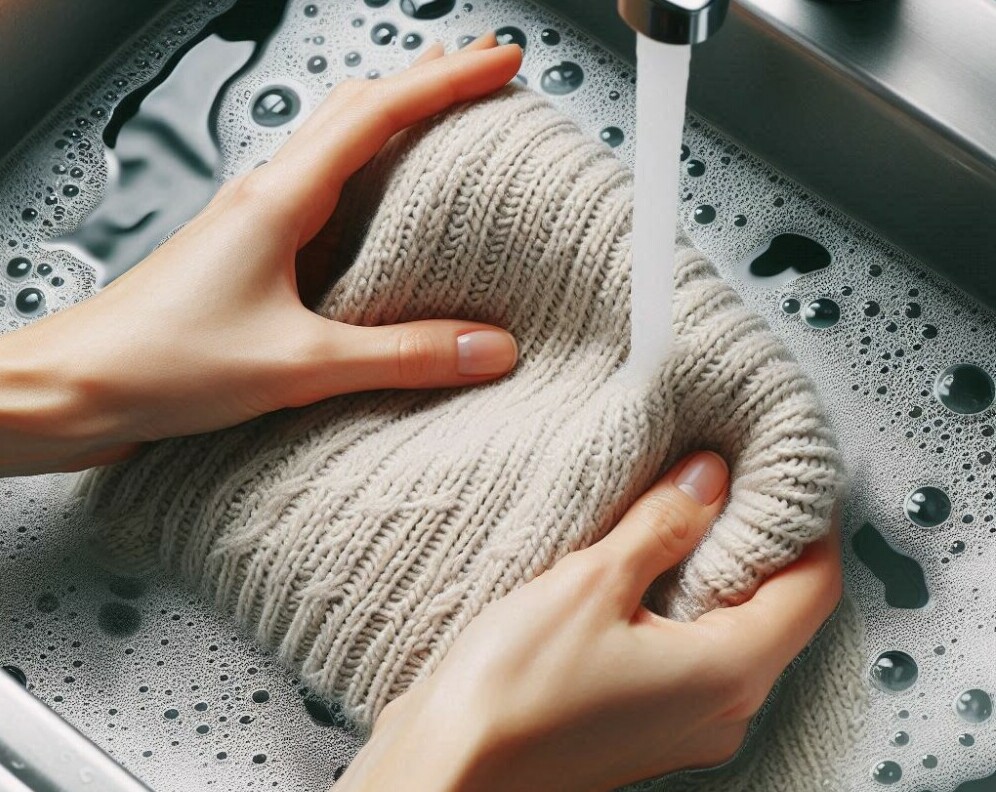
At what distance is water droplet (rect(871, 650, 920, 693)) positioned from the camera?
74cm

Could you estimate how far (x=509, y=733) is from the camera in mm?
583

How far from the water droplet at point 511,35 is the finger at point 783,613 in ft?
1.48

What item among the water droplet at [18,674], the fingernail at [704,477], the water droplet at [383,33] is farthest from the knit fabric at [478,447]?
the water droplet at [383,33]

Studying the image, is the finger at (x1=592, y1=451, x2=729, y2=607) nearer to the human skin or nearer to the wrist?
the human skin

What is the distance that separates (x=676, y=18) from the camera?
482 mm

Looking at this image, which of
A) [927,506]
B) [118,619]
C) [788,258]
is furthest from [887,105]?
[118,619]

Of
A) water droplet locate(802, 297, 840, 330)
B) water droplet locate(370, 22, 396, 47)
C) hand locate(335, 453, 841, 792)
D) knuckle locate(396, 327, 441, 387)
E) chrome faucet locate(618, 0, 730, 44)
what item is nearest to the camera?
chrome faucet locate(618, 0, 730, 44)

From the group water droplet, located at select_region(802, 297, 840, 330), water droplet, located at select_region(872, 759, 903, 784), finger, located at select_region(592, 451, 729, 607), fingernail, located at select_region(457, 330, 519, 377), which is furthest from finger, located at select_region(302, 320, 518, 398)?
water droplet, located at select_region(872, 759, 903, 784)

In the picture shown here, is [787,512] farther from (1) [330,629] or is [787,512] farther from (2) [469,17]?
(2) [469,17]

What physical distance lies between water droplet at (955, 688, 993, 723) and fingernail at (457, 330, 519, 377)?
0.34 m

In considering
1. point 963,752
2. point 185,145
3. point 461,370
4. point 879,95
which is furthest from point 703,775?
→ point 185,145

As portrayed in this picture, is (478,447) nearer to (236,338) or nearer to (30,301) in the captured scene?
(236,338)

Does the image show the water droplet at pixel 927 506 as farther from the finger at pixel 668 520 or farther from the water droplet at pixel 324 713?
the water droplet at pixel 324 713

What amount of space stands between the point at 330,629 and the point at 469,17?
1.64 ft
